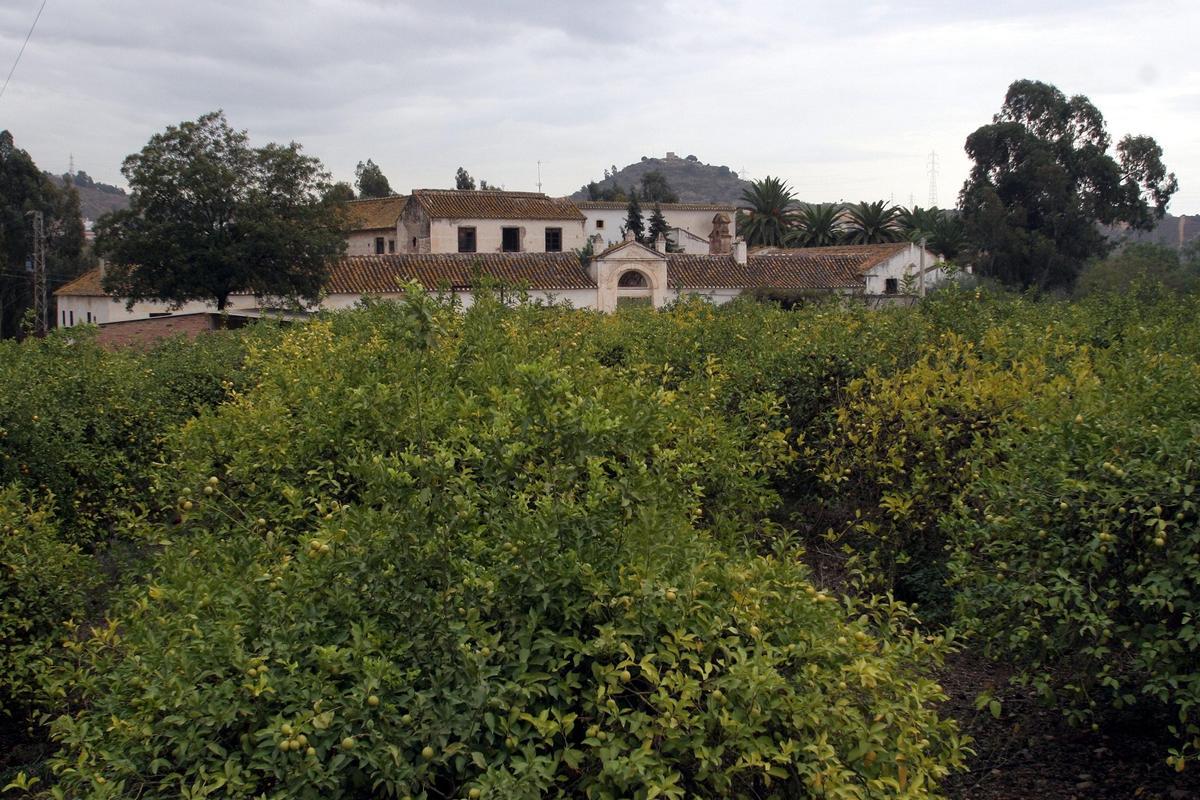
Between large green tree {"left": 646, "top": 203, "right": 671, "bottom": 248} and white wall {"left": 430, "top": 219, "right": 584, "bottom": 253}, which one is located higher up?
large green tree {"left": 646, "top": 203, "right": 671, "bottom": 248}

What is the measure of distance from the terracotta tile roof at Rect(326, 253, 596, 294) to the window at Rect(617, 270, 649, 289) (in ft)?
3.55

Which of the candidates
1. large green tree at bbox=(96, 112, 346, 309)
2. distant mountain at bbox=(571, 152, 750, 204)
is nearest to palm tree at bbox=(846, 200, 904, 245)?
large green tree at bbox=(96, 112, 346, 309)

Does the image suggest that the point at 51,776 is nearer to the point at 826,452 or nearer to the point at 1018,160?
the point at 826,452

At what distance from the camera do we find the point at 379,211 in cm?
4509

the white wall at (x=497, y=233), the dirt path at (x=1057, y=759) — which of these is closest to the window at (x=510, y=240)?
the white wall at (x=497, y=233)

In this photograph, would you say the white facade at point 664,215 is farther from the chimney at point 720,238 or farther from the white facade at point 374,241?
the white facade at point 374,241

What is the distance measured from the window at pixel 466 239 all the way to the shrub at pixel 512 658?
38.2 metres

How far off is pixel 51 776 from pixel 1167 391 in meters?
5.55

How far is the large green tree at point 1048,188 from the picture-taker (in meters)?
39.8

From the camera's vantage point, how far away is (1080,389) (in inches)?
204

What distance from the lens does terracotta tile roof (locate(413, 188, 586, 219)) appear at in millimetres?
40594

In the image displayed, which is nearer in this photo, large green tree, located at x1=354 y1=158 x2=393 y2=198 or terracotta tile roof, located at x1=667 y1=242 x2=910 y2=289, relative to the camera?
terracotta tile roof, located at x1=667 y1=242 x2=910 y2=289

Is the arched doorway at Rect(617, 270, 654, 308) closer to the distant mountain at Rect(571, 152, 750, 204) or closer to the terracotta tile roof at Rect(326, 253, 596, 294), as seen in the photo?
the terracotta tile roof at Rect(326, 253, 596, 294)

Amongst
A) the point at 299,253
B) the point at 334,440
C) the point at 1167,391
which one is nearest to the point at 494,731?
the point at 334,440
